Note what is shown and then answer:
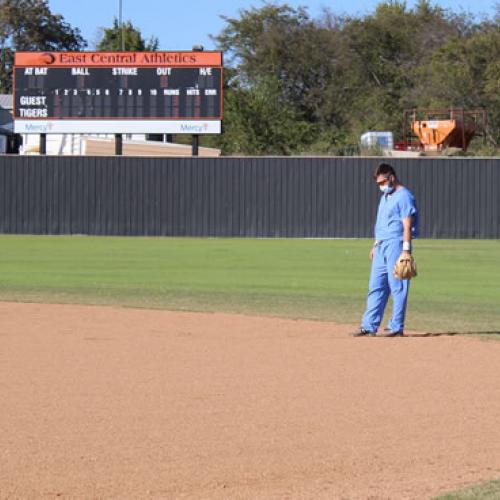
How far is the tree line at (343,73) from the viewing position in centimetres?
5609

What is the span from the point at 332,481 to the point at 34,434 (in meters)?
2.07

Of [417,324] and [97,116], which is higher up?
[97,116]

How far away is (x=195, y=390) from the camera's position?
9328 mm

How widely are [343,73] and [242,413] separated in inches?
2535

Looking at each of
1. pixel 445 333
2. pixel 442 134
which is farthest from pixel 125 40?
pixel 445 333

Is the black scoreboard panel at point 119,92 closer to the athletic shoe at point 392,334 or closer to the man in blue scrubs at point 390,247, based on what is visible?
the man in blue scrubs at point 390,247

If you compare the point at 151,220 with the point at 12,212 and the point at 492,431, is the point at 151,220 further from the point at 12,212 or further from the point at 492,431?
the point at 492,431

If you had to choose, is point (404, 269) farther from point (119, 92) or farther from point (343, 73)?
point (343, 73)

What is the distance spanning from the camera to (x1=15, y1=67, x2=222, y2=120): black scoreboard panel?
112 feet

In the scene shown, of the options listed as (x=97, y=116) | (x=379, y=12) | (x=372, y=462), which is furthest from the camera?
(x=379, y=12)

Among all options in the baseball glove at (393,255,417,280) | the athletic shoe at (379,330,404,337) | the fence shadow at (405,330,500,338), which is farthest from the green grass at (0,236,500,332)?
the baseball glove at (393,255,417,280)

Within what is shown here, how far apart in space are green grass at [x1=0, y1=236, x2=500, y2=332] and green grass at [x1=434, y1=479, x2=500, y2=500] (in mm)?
7306

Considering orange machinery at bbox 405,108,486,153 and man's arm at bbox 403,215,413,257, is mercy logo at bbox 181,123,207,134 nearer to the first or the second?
orange machinery at bbox 405,108,486,153

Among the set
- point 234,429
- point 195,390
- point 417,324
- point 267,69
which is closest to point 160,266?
point 417,324
